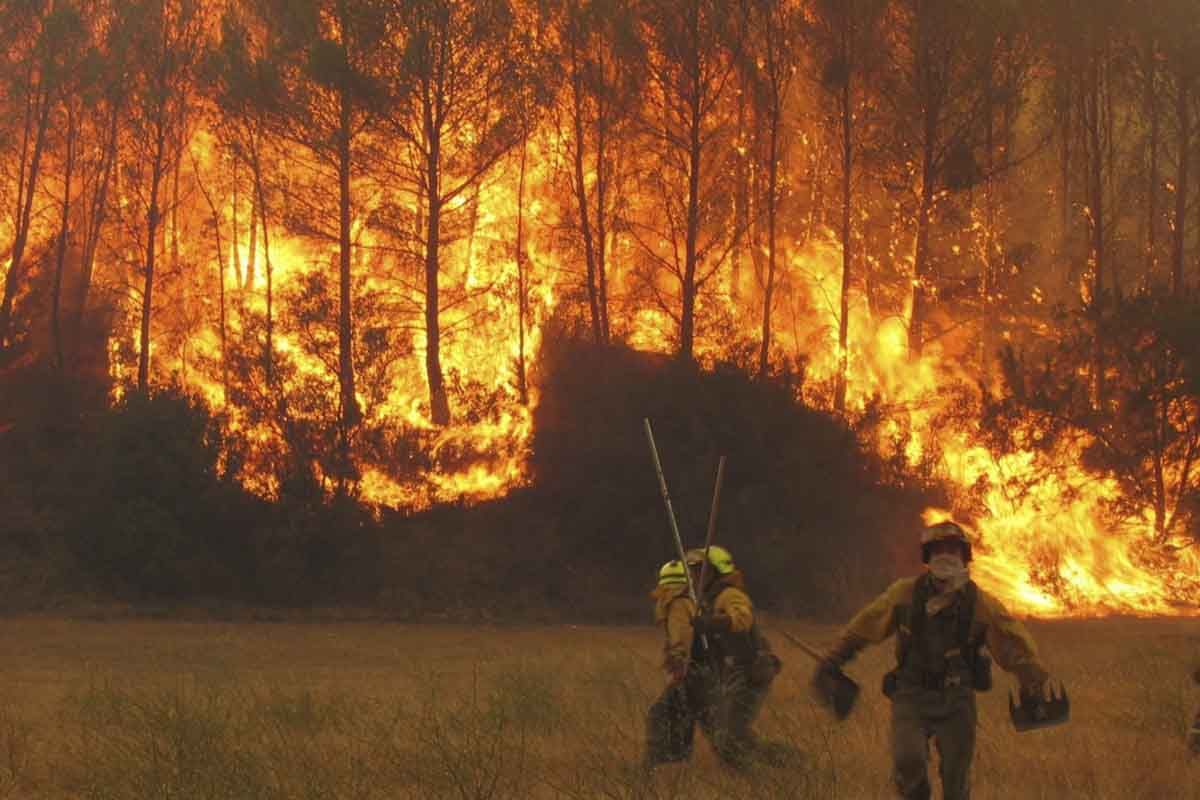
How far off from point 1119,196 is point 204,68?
28.6 metres

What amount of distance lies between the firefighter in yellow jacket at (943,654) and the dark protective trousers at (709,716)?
2076 millimetres

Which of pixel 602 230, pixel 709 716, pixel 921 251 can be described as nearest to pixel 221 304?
pixel 602 230

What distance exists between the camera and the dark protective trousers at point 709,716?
9.71 m

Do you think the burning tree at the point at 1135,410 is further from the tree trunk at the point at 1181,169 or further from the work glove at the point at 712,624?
the work glove at the point at 712,624

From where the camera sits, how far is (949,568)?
745 cm

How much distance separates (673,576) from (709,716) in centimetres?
92

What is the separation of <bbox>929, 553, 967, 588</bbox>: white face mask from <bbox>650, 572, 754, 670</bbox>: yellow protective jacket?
7.09ft

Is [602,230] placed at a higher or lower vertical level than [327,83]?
lower

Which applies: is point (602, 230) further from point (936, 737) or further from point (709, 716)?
point (936, 737)

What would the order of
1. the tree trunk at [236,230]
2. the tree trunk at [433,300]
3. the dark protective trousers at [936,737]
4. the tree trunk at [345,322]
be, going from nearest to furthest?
the dark protective trousers at [936,737] → the tree trunk at [345,322] → the tree trunk at [433,300] → the tree trunk at [236,230]

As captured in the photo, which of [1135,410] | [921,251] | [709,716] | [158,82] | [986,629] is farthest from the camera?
[921,251]

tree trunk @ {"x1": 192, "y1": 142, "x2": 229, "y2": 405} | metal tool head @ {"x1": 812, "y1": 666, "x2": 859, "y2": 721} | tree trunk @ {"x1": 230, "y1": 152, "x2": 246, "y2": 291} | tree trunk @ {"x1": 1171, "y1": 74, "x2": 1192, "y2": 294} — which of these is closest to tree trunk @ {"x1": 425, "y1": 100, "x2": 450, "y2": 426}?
tree trunk @ {"x1": 192, "y1": 142, "x2": 229, "y2": 405}

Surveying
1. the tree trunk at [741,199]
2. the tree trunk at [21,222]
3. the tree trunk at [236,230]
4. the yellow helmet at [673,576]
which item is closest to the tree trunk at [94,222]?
the tree trunk at [21,222]

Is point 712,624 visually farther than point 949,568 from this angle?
Yes
